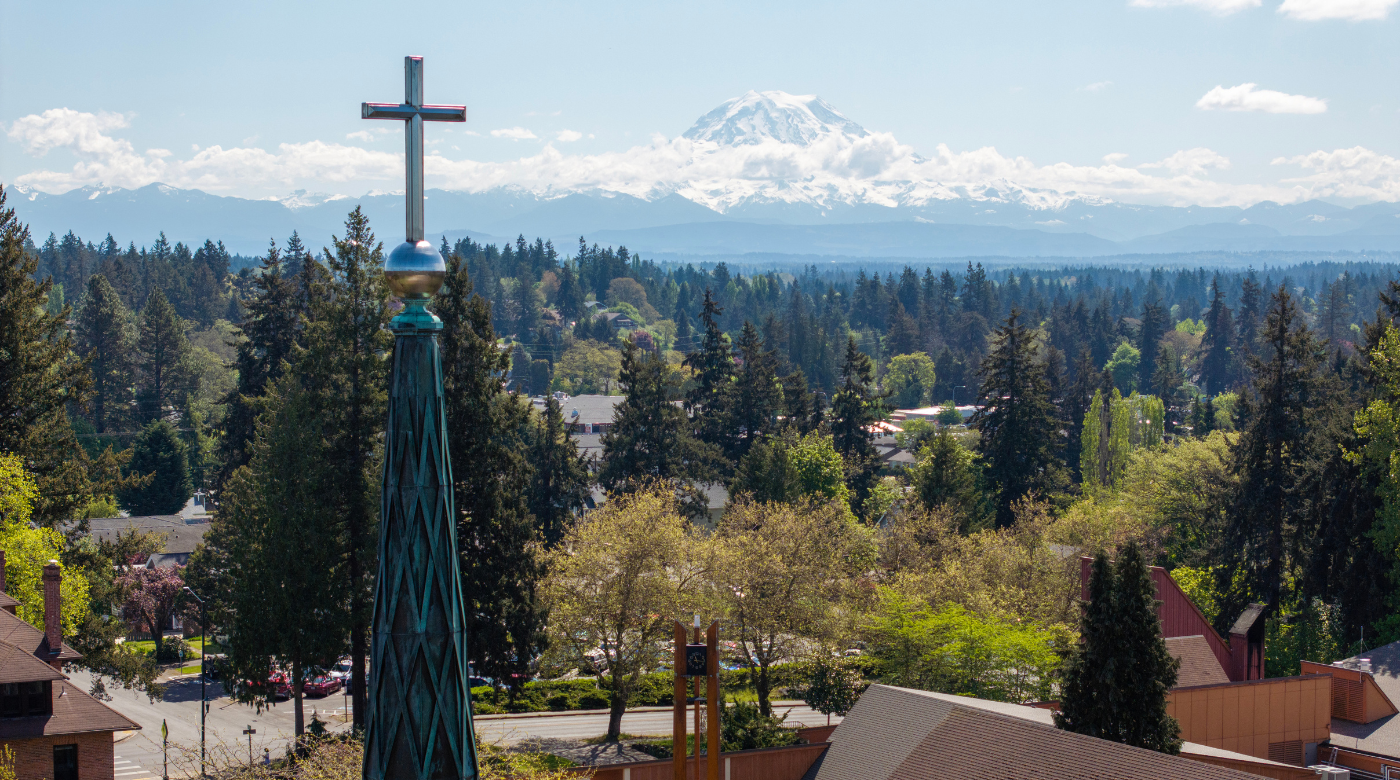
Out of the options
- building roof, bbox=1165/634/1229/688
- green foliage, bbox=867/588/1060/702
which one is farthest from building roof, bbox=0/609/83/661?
building roof, bbox=1165/634/1229/688

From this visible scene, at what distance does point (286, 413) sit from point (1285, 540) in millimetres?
38328

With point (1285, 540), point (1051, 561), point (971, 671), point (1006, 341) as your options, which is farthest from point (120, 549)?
point (1006, 341)

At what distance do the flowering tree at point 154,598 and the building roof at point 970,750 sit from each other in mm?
46470

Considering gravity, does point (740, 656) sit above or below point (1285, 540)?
below

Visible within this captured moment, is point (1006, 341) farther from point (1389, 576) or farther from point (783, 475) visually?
point (1389, 576)

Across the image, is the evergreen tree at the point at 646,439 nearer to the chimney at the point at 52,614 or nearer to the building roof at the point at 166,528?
the building roof at the point at 166,528

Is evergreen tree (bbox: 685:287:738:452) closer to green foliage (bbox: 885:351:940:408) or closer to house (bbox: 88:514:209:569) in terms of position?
house (bbox: 88:514:209:569)

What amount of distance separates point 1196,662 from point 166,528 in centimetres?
6651

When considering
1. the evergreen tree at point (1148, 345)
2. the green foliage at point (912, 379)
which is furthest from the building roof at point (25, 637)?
the evergreen tree at point (1148, 345)

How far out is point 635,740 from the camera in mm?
39875

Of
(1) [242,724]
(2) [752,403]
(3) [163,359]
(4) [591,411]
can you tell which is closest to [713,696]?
(1) [242,724]

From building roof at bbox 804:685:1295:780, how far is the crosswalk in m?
24.3

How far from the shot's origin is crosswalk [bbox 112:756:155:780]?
125 ft

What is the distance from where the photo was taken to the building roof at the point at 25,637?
3020 cm
